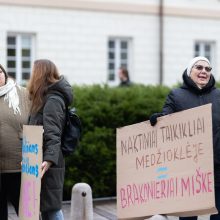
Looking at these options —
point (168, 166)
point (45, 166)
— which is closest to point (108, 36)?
point (45, 166)

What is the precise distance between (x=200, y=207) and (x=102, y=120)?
444 cm

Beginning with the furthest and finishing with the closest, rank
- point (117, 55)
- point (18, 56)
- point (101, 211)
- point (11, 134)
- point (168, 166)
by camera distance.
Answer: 1. point (117, 55)
2. point (18, 56)
3. point (101, 211)
4. point (11, 134)
5. point (168, 166)

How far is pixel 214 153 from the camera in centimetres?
569

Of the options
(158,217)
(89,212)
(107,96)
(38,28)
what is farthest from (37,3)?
(158,217)

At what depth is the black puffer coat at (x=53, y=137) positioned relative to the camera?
5758 mm

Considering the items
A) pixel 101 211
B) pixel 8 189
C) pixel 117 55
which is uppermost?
pixel 117 55

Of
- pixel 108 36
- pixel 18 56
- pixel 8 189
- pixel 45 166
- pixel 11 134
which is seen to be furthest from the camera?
pixel 108 36

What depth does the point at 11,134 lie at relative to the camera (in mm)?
5863

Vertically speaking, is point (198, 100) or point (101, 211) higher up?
point (198, 100)

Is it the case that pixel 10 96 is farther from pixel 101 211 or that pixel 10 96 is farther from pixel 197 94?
pixel 101 211

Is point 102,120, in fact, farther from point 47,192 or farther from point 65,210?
point 47,192

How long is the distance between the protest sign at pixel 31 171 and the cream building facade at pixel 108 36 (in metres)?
13.8

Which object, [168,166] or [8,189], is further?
[8,189]

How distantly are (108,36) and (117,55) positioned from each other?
0.74 meters
